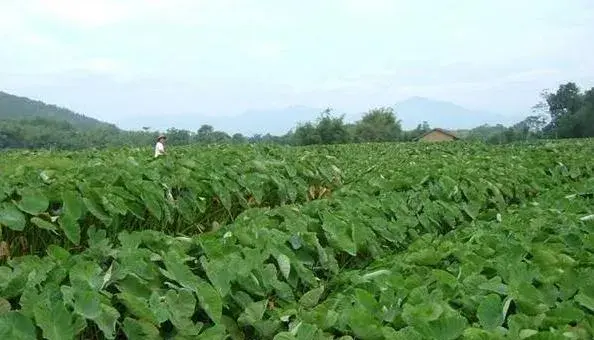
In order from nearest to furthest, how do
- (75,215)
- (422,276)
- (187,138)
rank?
(422,276), (75,215), (187,138)

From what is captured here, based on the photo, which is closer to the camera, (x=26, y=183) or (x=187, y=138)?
(x=26, y=183)

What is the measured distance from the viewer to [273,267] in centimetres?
265

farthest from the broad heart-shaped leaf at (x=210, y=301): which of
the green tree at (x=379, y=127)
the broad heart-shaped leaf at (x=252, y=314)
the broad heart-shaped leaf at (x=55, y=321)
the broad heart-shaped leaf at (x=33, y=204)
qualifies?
the green tree at (x=379, y=127)

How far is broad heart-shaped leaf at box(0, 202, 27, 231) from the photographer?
11.2 ft

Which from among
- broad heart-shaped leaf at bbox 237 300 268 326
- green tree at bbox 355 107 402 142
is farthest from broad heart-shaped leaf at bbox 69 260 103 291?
green tree at bbox 355 107 402 142

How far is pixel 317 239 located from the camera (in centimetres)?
326

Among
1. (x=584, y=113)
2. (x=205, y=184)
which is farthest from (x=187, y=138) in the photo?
(x=205, y=184)

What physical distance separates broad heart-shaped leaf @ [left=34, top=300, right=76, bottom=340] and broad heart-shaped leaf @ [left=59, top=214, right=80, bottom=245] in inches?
63.8

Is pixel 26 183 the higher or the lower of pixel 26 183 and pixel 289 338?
Answer: the higher

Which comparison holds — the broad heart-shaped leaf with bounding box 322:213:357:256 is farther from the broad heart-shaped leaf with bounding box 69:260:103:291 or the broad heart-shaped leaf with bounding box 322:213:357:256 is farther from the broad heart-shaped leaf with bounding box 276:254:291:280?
the broad heart-shaped leaf with bounding box 69:260:103:291

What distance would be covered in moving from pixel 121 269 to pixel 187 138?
6003 centimetres

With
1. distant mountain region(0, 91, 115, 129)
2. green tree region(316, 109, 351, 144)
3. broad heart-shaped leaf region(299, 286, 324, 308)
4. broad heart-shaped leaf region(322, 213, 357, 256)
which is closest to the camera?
broad heart-shaped leaf region(299, 286, 324, 308)

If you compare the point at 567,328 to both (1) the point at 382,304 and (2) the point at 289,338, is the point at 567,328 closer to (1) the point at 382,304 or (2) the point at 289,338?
(1) the point at 382,304

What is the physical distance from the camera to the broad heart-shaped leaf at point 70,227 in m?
3.43
